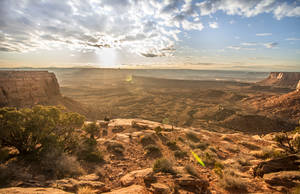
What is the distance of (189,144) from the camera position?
13.6m

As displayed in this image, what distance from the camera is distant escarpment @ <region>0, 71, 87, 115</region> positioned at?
76.4 feet

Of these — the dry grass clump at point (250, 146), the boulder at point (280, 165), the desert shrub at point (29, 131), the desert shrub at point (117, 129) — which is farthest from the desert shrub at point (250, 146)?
the desert shrub at point (29, 131)

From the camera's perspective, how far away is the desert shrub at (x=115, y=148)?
10734 mm

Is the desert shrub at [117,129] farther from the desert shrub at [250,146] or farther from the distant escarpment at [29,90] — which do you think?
the distant escarpment at [29,90]

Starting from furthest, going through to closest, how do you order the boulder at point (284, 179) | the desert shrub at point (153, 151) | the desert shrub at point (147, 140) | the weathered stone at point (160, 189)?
1. the desert shrub at point (147, 140)
2. the desert shrub at point (153, 151)
3. the boulder at point (284, 179)
4. the weathered stone at point (160, 189)

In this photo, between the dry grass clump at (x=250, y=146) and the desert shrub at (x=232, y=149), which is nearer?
the desert shrub at (x=232, y=149)

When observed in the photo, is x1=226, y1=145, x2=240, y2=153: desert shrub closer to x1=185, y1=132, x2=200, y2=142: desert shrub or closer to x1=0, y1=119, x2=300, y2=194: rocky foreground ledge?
x1=0, y1=119, x2=300, y2=194: rocky foreground ledge

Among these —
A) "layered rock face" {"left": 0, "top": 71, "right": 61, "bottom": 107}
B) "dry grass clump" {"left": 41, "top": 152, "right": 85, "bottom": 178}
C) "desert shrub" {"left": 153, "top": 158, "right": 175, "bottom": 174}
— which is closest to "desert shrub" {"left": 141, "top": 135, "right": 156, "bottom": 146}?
"desert shrub" {"left": 153, "top": 158, "right": 175, "bottom": 174}

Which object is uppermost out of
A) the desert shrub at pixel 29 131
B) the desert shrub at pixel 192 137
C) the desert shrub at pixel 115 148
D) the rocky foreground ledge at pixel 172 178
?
the desert shrub at pixel 29 131

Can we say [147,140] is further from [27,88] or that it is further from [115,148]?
[27,88]

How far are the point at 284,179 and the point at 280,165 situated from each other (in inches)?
43.4

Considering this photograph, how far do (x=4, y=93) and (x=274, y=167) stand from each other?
114 feet

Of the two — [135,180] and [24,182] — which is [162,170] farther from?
[24,182]

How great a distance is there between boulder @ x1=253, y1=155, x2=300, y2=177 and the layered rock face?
33019mm
